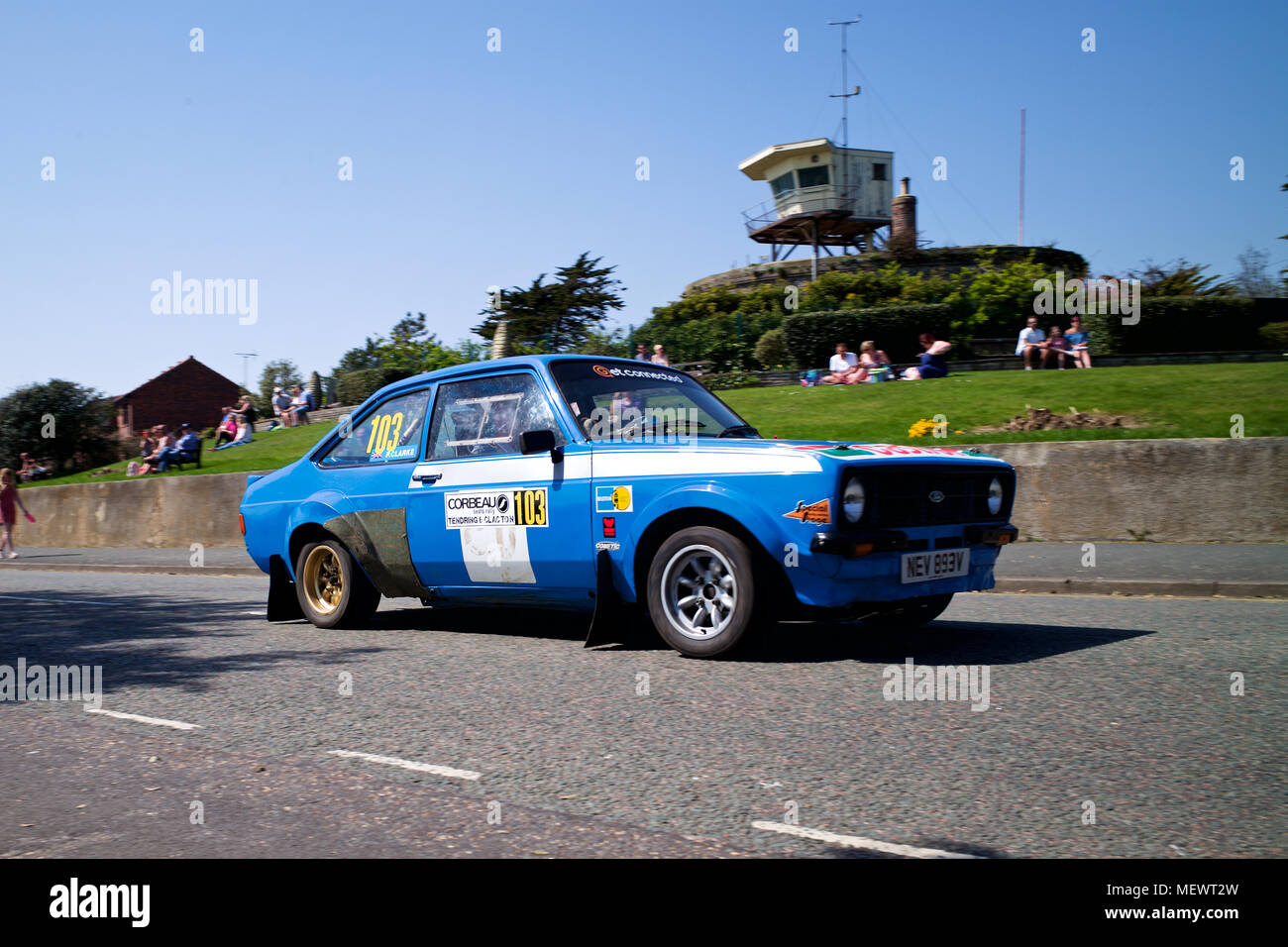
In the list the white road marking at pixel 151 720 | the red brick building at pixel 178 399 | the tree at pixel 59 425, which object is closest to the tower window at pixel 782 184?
the tree at pixel 59 425

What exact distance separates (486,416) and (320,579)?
2120 mm

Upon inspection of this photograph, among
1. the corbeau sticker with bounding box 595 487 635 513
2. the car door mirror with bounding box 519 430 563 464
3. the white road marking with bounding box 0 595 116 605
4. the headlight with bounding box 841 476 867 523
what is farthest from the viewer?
the white road marking with bounding box 0 595 116 605

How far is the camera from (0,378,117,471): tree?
4462 centimetres

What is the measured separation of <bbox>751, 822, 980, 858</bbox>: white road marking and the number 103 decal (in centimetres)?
349

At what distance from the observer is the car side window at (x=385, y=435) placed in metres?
7.50

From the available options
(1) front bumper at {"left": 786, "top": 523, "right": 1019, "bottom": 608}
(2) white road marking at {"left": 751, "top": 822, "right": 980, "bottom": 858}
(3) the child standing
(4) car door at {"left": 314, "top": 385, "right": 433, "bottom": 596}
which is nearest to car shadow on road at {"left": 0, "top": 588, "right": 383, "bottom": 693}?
(4) car door at {"left": 314, "top": 385, "right": 433, "bottom": 596}

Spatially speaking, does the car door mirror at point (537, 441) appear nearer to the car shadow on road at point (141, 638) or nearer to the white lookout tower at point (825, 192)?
the car shadow on road at point (141, 638)

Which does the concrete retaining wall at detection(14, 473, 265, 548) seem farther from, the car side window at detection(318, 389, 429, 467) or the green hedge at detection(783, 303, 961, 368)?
the green hedge at detection(783, 303, 961, 368)

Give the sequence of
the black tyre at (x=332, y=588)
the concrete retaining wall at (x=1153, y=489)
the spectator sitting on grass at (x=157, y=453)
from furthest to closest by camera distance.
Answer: the spectator sitting on grass at (x=157, y=453) < the concrete retaining wall at (x=1153, y=489) < the black tyre at (x=332, y=588)

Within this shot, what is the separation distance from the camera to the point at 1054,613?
25.5 ft

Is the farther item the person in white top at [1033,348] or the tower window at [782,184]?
the tower window at [782,184]

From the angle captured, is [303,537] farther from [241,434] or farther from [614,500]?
[241,434]

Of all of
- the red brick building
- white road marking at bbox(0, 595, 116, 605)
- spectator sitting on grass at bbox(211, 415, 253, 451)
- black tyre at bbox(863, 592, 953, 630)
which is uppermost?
the red brick building
